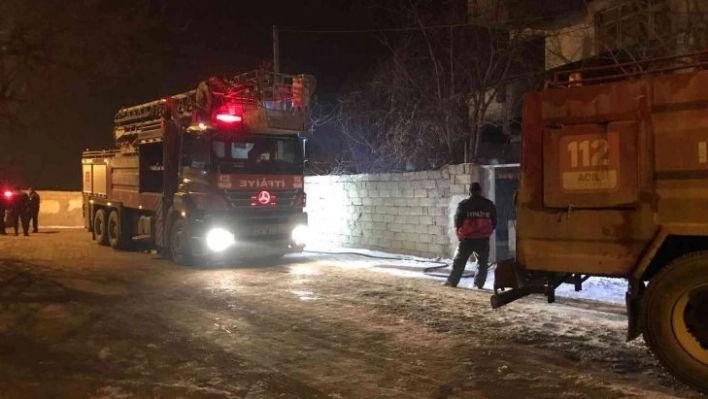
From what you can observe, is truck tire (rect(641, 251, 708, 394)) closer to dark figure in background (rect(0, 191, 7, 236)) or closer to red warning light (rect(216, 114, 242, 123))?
red warning light (rect(216, 114, 242, 123))

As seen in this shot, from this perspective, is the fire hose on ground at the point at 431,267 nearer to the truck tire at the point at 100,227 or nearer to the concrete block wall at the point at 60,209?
the truck tire at the point at 100,227

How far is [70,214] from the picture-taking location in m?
25.3

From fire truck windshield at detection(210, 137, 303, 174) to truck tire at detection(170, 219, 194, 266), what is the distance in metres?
1.59

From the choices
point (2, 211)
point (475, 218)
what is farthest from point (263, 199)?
point (2, 211)

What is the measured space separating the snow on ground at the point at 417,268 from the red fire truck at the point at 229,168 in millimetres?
1468

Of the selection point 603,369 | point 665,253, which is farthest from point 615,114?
point 603,369

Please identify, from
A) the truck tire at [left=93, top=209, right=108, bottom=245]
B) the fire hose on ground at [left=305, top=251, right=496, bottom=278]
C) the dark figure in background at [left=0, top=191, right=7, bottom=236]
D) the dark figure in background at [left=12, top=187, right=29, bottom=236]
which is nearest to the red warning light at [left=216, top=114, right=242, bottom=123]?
the fire hose on ground at [left=305, top=251, right=496, bottom=278]

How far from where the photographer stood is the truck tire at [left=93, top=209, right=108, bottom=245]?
56.2ft

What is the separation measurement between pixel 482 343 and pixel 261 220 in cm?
716

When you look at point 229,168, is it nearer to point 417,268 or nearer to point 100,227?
point 417,268

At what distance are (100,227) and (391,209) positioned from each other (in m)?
8.51

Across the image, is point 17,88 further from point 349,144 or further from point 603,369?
point 603,369

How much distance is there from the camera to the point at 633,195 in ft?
17.7

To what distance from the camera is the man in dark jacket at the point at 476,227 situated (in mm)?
9867
